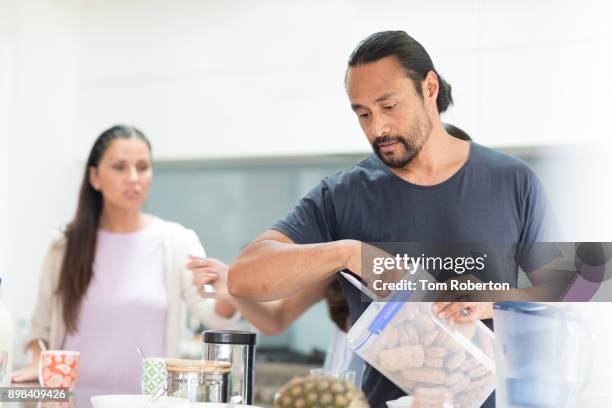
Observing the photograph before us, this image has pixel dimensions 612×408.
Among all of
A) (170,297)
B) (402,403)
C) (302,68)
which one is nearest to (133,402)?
(402,403)

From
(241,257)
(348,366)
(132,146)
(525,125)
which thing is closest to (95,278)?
(132,146)

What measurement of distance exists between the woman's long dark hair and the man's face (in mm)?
921

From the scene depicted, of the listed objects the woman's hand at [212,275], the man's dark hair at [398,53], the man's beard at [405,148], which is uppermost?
the man's dark hair at [398,53]

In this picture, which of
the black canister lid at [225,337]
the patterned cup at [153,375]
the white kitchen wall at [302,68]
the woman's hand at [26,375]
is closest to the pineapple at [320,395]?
the black canister lid at [225,337]

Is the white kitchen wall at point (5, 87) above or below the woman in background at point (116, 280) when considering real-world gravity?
above

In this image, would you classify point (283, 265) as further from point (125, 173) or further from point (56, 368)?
point (125, 173)

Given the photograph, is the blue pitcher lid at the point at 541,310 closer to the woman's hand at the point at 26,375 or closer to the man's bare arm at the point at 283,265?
the man's bare arm at the point at 283,265

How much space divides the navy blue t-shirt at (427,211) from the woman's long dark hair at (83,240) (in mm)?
827

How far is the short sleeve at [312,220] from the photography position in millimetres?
1445

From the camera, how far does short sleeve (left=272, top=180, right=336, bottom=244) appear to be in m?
1.45

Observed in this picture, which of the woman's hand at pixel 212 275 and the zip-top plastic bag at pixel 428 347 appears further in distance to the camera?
the woman's hand at pixel 212 275

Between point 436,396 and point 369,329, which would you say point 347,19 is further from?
point 436,396

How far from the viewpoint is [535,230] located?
136 centimetres

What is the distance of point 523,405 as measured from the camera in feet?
3.10
